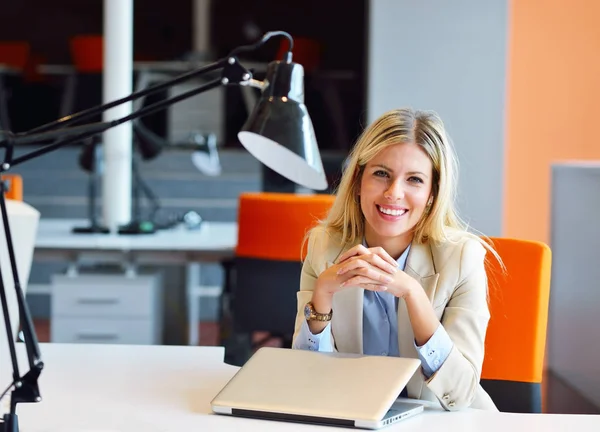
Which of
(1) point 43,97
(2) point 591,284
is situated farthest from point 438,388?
(1) point 43,97

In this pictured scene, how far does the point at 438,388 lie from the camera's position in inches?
67.2

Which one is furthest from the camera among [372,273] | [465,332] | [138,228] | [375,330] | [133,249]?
[138,228]

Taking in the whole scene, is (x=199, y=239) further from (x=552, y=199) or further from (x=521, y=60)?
(x=521, y=60)

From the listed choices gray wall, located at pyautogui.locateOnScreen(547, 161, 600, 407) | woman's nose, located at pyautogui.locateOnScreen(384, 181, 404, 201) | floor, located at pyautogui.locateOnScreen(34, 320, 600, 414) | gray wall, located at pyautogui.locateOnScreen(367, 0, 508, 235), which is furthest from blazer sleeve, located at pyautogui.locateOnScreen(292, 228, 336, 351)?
gray wall, located at pyautogui.locateOnScreen(367, 0, 508, 235)

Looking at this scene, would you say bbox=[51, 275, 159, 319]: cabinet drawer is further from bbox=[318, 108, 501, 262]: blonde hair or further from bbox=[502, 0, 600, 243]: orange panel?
bbox=[502, 0, 600, 243]: orange panel

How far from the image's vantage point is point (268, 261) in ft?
12.2

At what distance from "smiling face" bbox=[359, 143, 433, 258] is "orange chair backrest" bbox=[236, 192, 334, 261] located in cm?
153

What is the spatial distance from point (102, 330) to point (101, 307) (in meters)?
0.10

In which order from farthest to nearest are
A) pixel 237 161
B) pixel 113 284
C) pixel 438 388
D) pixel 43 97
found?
pixel 43 97, pixel 237 161, pixel 113 284, pixel 438 388

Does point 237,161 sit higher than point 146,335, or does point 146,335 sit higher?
point 237,161

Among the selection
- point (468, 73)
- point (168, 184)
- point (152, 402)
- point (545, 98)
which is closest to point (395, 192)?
point (152, 402)

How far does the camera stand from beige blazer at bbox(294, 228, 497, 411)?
70.4 inches

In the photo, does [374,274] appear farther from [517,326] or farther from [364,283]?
[517,326]

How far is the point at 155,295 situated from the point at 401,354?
253 centimetres
